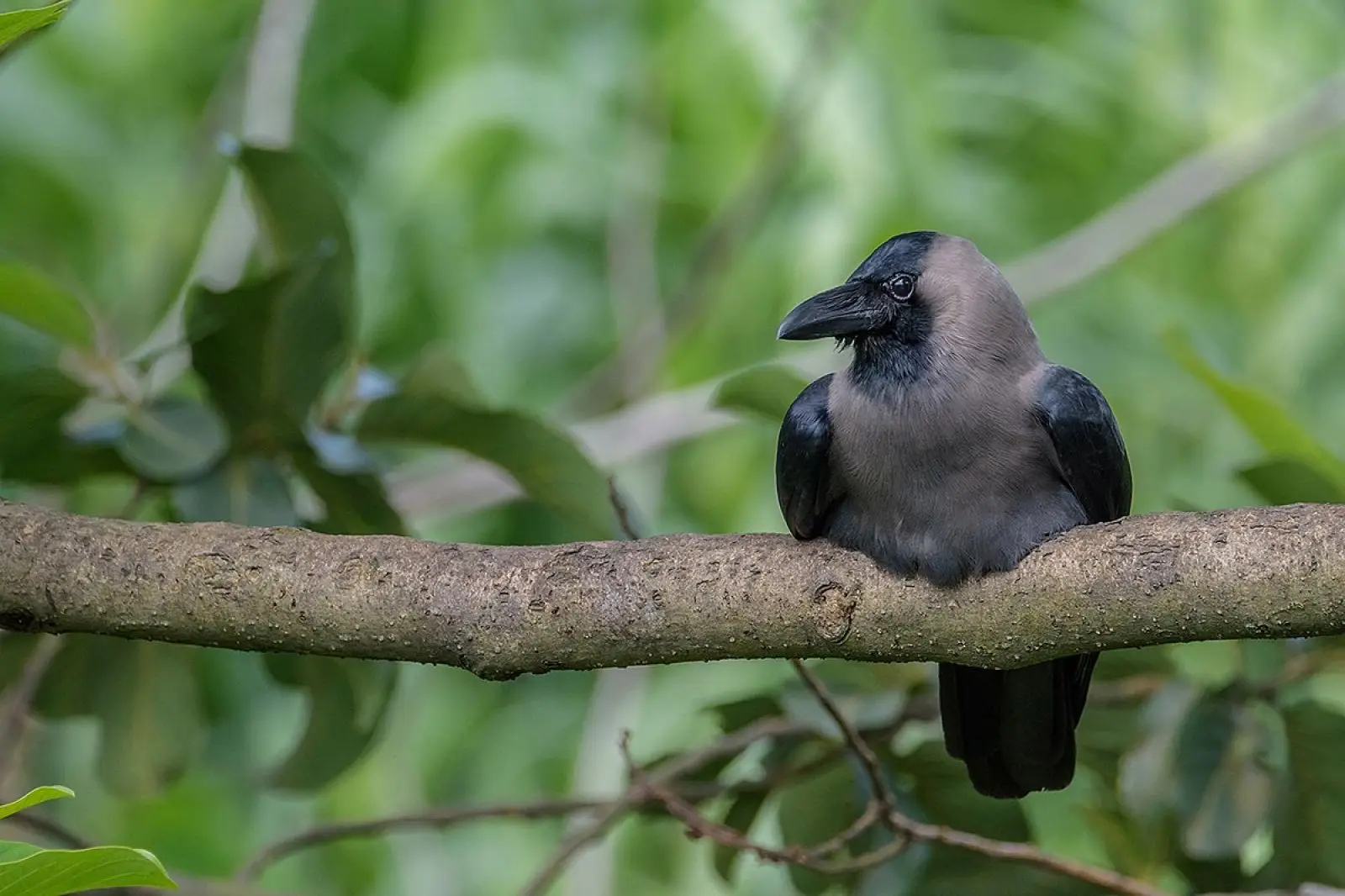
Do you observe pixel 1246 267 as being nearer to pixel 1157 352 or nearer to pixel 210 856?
pixel 1157 352

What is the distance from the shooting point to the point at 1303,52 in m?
4.40

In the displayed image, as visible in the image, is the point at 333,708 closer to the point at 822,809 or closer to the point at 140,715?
the point at 140,715

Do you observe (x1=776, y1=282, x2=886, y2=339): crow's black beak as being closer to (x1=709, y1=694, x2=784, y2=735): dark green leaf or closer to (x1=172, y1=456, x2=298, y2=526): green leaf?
(x1=709, y1=694, x2=784, y2=735): dark green leaf

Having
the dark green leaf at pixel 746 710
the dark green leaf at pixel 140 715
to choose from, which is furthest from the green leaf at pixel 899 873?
the dark green leaf at pixel 140 715

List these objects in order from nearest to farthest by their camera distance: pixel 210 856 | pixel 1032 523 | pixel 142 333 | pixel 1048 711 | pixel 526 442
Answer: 1. pixel 1032 523
2. pixel 1048 711
3. pixel 526 442
4. pixel 142 333
5. pixel 210 856

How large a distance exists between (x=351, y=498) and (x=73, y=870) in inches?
38.5

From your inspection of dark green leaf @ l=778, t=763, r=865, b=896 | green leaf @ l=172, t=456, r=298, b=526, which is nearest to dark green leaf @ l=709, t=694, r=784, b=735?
dark green leaf @ l=778, t=763, r=865, b=896

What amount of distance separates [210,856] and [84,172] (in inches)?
81.8

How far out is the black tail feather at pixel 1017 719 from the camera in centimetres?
187

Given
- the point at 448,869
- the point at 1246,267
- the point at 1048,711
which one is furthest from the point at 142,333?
the point at 1246,267

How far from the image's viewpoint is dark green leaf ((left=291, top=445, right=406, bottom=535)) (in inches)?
81.4

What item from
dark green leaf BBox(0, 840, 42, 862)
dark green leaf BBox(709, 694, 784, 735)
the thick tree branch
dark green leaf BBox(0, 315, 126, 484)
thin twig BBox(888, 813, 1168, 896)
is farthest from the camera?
dark green leaf BBox(709, 694, 784, 735)

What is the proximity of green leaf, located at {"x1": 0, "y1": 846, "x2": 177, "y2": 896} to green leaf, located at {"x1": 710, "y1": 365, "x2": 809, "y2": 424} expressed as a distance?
102cm

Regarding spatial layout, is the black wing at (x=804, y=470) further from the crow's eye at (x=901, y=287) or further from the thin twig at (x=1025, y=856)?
the thin twig at (x=1025, y=856)
